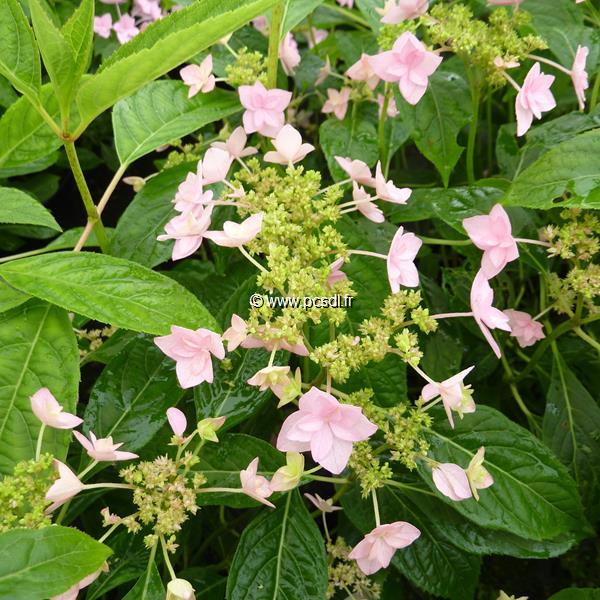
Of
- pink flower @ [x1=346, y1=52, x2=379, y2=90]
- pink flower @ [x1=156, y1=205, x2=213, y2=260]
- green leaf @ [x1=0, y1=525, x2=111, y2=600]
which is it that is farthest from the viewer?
pink flower @ [x1=346, y1=52, x2=379, y2=90]

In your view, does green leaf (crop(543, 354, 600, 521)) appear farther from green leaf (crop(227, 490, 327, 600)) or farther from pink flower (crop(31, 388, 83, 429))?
pink flower (crop(31, 388, 83, 429))

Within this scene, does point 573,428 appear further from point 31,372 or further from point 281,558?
point 31,372

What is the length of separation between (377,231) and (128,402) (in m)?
0.54

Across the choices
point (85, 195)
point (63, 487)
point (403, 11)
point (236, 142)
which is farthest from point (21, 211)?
point (403, 11)

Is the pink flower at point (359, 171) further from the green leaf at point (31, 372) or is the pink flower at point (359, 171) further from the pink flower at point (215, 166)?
the green leaf at point (31, 372)

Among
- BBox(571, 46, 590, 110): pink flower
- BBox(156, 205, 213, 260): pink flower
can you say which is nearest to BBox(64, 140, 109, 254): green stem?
BBox(156, 205, 213, 260): pink flower

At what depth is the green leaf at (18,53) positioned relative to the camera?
980 millimetres

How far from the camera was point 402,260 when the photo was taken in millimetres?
937

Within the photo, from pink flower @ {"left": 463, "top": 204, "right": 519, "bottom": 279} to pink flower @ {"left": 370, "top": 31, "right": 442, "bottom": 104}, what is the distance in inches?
9.4

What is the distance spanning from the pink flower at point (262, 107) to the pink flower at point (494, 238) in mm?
389

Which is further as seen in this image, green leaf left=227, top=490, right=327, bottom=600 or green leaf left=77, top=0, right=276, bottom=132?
green leaf left=227, top=490, right=327, bottom=600

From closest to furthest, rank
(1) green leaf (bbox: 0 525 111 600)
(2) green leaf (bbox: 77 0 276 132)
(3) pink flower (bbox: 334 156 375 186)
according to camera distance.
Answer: (1) green leaf (bbox: 0 525 111 600)
(2) green leaf (bbox: 77 0 276 132)
(3) pink flower (bbox: 334 156 375 186)

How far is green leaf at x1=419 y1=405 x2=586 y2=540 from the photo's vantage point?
1016mm

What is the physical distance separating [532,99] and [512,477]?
0.62 metres
